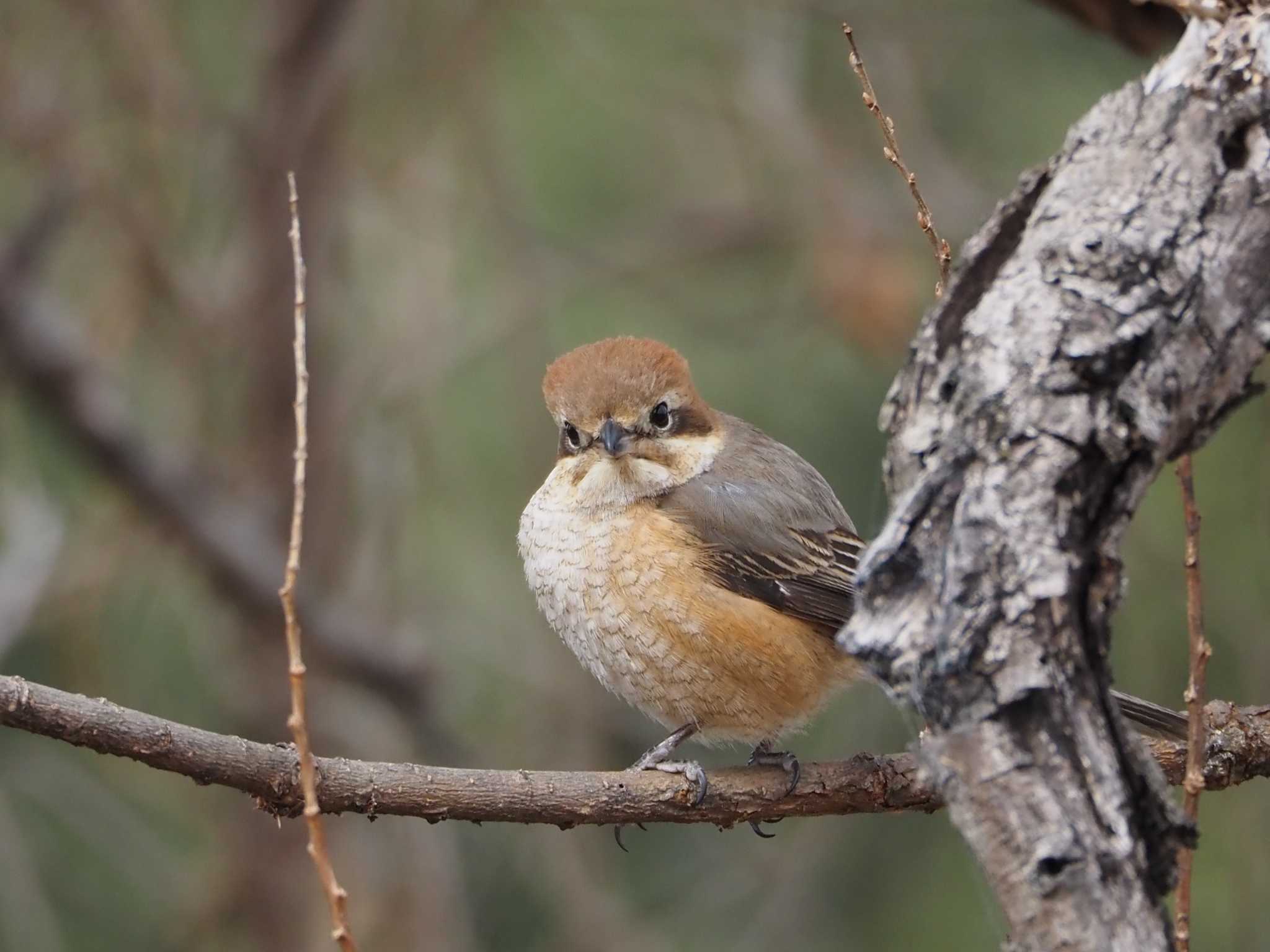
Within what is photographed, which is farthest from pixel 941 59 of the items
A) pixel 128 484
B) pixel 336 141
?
pixel 128 484

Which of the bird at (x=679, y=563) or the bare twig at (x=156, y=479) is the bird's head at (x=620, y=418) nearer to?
the bird at (x=679, y=563)

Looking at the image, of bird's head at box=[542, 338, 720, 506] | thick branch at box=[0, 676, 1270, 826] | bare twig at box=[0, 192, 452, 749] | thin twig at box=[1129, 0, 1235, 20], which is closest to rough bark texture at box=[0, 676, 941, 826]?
thick branch at box=[0, 676, 1270, 826]

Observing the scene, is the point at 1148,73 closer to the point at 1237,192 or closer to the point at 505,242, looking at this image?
the point at 1237,192

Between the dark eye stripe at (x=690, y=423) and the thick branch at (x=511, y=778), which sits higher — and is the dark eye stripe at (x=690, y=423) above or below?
above

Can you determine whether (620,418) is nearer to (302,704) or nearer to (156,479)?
(302,704)

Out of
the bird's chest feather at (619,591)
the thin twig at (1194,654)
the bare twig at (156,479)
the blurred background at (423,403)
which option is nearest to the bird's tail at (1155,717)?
the thin twig at (1194,654)

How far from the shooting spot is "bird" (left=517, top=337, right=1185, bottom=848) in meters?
3.82

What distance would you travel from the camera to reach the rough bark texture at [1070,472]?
1758mm

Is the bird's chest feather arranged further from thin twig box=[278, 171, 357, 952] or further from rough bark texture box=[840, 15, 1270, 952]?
rough bark texture box=[840, 15, 1270, 952]

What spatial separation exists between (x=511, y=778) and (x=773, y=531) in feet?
4.81

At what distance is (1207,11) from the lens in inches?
77.4

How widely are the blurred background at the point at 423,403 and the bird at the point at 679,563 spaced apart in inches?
74.6

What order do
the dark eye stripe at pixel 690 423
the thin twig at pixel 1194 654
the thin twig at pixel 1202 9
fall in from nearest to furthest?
1. the thin twig at pixel 1202 9
2. the thin twig at pixel 1194 654
3. the dark eye stripe at pixel 690 423

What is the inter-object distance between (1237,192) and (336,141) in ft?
17.7
